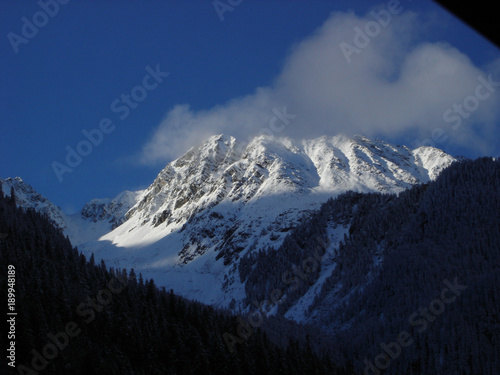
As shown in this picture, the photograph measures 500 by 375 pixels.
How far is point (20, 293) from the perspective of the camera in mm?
72312

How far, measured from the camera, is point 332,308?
4737 inches

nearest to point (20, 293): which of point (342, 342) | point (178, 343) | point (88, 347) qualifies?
point (88, 347)

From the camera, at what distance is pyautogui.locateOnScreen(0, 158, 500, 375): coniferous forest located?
70.4m

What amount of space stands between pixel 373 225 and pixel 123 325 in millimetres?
95131

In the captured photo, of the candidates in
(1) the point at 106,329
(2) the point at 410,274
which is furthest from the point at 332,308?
(1) the point at 106,329

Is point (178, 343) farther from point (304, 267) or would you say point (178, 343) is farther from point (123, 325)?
point (304, 267)

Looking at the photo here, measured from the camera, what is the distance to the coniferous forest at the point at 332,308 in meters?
70.4

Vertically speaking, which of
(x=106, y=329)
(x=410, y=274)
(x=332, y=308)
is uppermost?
(x=106, y=329)

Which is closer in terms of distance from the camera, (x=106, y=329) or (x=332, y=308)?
(x=106, y=329)

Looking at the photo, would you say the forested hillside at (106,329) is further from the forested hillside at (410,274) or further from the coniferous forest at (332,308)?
the forested hillside at (410,274)

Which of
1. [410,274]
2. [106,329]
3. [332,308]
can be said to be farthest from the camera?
[332,308]

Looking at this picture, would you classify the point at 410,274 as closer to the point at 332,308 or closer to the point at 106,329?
the point at 332,308

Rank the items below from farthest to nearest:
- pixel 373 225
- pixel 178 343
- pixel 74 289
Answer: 1. pixel 373 225
2. pixel 74 289
3. pixel 178 343

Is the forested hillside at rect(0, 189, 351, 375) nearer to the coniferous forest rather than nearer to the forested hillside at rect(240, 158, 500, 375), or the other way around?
the coniferous forest
